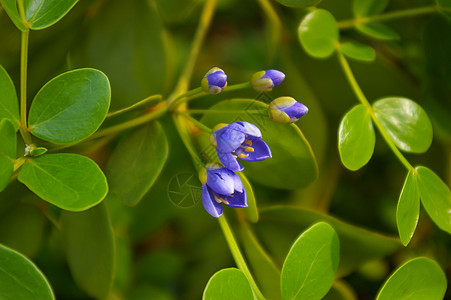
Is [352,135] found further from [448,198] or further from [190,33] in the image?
[190,33]

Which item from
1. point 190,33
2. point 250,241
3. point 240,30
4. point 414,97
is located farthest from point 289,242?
point 240,30

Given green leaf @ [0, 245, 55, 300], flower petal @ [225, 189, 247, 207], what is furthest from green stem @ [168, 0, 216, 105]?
green leaf @ [0, 245, 55, 300]

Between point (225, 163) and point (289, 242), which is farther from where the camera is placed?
point (289, 242)

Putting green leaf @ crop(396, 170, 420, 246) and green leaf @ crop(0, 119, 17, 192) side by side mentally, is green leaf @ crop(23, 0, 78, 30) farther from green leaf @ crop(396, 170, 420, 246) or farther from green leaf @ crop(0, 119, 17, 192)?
green leaf @ crop(396, 170, 420, 246)

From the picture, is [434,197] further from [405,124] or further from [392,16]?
[392,16]

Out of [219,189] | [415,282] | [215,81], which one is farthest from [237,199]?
[415,282]

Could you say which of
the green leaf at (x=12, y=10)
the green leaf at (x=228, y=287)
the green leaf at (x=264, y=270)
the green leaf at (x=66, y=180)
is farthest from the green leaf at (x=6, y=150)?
the green leaf at (x=264, y=270)
